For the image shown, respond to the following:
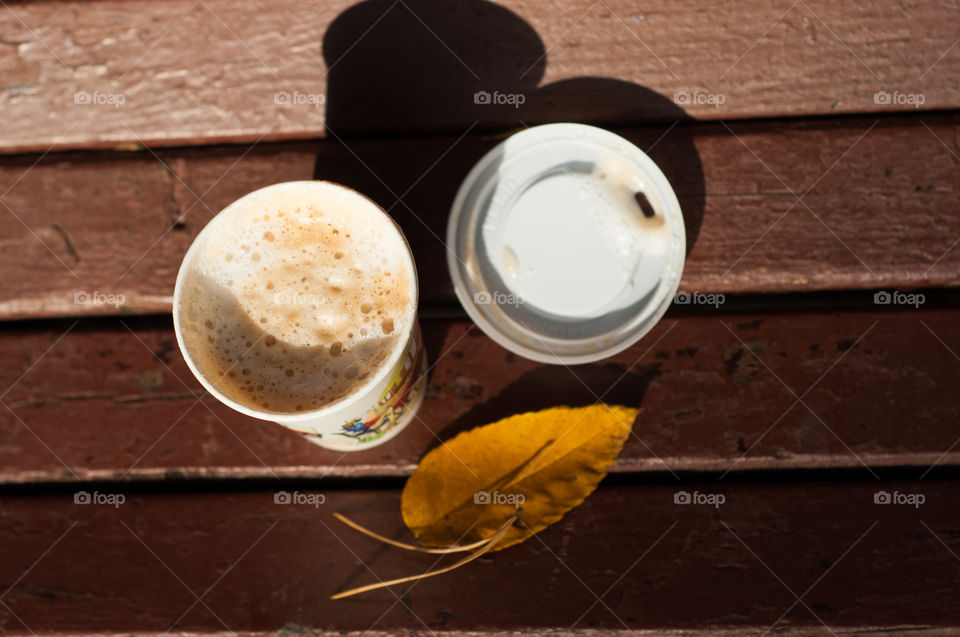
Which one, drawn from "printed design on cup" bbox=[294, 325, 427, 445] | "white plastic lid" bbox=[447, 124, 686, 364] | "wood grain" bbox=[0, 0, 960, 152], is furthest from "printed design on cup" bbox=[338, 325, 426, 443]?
"wood grain" bbox=[0, 0, 960, 152]

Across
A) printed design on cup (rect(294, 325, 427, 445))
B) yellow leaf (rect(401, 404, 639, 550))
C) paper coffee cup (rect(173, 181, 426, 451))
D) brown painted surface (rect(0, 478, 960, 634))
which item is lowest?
brown painted surface (rect(0, 478, 960, 634))

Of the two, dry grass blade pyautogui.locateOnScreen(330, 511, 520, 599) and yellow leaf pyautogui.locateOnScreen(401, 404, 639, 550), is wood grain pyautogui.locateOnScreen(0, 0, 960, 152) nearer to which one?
yellow leaf pyautogui.locateOnScreen(401, 404, 639, 550)

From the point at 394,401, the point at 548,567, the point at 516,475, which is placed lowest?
the point at 548,567

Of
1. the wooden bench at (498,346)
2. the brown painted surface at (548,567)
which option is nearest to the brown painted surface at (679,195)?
the wooden bench at (498,346)

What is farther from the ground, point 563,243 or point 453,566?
point 563,243

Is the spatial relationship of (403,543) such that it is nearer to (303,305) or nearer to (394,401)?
(394,401)

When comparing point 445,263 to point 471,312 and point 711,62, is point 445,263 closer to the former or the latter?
point 471,312

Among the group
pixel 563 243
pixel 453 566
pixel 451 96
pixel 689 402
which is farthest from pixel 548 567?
pixel 451 96
